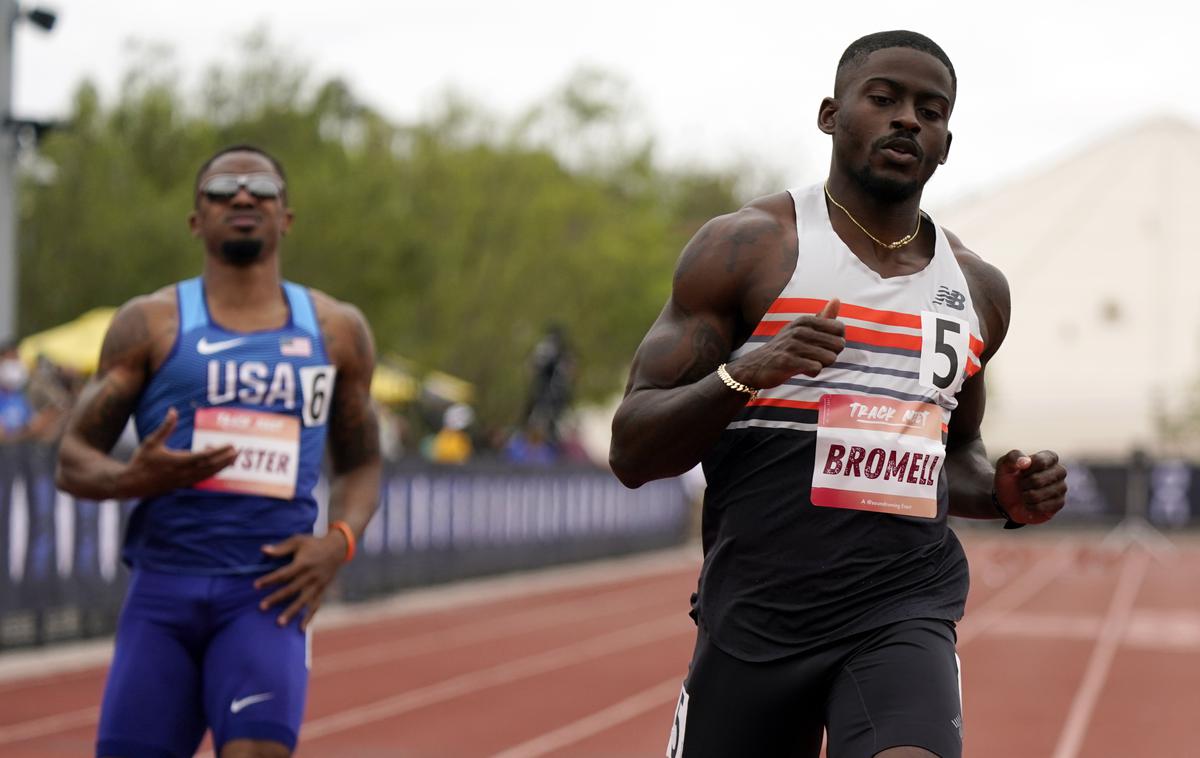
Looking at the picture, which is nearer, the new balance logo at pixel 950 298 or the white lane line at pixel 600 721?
the new balance logo at pixel 950 298

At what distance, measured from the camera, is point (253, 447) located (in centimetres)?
427

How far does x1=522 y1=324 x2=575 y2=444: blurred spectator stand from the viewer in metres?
23.0

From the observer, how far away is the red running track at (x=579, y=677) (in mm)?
8469

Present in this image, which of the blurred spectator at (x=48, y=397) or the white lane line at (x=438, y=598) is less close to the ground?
the blurred spectator at (x=48, y=397)

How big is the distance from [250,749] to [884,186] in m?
1.84

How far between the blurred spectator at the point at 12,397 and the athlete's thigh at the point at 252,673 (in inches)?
319

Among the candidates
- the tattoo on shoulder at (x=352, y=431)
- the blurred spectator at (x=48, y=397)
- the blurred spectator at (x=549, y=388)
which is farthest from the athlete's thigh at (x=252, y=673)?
the blurred spectator at (x=549, y=388)

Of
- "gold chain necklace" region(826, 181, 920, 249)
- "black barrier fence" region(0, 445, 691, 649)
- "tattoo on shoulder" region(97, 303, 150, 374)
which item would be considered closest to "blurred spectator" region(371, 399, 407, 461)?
"black barrier fence" region(0, 445, 691, 649)

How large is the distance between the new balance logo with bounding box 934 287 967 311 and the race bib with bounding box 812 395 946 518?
214mm

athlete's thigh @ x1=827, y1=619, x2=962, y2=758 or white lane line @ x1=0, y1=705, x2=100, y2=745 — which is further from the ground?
athlete's thigh @ x1=827, y1=619, x2=962, y2=758

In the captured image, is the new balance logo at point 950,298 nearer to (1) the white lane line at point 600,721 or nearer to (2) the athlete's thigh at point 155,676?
(2) the athlete's thigh at point 155,676

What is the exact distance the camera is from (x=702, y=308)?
335cm

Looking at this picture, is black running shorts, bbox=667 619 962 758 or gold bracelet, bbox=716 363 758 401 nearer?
gold bracelet, bbox=716 363 758 401

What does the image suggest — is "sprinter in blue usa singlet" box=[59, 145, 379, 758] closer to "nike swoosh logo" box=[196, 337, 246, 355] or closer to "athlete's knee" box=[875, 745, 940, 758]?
"nike swoosh logo" box=[196, 337, 246, 355]
